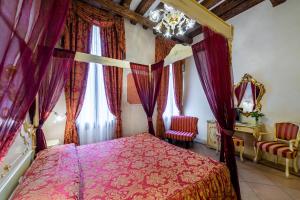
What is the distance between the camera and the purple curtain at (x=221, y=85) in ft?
6.69

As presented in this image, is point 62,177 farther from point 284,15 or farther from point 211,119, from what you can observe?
point 284,15

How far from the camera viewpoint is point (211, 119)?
4.78 meters

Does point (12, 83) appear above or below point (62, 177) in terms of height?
above

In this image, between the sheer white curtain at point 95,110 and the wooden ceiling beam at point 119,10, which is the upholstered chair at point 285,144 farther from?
the wooden ceiling beam at point 119,10

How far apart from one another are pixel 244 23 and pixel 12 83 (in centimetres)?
490

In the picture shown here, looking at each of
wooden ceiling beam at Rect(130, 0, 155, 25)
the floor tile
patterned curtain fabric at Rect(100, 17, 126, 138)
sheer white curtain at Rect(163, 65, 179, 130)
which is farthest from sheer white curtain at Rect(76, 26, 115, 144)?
the floor tile

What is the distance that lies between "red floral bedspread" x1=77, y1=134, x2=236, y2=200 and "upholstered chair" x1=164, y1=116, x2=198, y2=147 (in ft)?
6.38

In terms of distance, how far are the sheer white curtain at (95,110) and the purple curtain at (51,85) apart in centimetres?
105

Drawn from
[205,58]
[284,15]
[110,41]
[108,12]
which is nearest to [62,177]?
[205,58]

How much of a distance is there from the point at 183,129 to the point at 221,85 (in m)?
2.86

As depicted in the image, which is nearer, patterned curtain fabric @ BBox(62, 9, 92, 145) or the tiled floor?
the tiled floor

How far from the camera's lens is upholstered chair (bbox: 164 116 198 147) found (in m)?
4.32

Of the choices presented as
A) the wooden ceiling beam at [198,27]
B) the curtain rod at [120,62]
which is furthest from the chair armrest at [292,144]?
the wooden ceiling beam at [198,27]

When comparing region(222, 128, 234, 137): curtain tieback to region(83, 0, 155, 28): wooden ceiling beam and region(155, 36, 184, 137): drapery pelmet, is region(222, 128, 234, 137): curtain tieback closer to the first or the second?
region(155, 36, 184, 137): drapery pelmet
